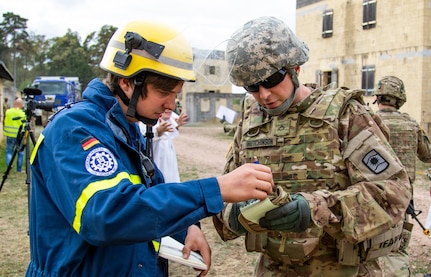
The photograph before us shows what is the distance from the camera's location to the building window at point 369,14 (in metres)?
20.2

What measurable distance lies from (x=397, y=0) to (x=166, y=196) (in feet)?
65.6

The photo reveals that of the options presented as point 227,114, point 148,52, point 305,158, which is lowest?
point 227,114

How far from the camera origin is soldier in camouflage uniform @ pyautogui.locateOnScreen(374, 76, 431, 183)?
18.2ft

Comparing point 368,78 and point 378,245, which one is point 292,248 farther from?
point 368,78

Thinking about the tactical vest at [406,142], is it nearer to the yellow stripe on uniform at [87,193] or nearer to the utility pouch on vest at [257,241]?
the utility pouch on vest at [257,241]

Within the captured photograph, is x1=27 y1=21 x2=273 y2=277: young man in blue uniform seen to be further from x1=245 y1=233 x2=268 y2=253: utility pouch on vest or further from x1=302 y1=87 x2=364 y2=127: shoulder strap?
x1=302 y1=87 x2=364 y2=127: shoulder strap

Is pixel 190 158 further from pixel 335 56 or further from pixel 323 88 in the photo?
pixel 323 88

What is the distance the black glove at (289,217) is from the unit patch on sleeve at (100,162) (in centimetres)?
71

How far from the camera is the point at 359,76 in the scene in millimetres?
21234

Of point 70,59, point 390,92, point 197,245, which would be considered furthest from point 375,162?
point 70,59

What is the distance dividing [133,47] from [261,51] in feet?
2.73

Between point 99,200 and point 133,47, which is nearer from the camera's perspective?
point 99,200

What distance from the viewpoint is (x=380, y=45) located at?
2014cm

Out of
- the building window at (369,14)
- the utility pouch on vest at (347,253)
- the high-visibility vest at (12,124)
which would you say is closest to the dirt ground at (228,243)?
the utility pouch on vest at (347,253)
